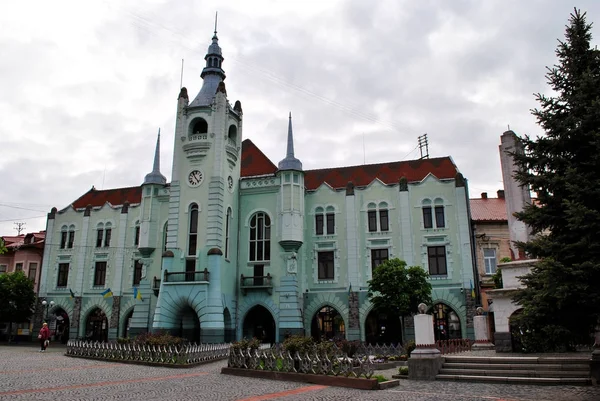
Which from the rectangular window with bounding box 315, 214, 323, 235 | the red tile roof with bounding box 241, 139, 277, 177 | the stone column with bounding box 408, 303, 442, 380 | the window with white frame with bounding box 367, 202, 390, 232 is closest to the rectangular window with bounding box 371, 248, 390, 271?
the window with white frame with bounding box 367, 202, 390, 232

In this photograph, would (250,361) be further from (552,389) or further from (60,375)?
(552,389)

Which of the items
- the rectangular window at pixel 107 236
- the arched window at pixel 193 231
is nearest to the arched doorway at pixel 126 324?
the rectangular window at pixel 107 236

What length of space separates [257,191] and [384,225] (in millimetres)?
9751

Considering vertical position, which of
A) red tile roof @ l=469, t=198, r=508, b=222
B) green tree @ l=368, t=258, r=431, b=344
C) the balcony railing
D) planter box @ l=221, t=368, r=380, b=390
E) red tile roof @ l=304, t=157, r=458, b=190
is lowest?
planter box @ l=221, t=368, r=380, b=390

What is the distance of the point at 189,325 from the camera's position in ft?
114

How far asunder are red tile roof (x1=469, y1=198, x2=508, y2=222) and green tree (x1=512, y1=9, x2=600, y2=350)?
27.3m

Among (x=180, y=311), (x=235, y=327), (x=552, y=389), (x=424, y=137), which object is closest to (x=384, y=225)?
(x=235, y=327)

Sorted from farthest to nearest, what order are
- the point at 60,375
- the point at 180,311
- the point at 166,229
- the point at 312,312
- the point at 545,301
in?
the point at 166,229 → the point at 312,312 → the point at 180,311 → the point at 60,375 → the point at 545,301

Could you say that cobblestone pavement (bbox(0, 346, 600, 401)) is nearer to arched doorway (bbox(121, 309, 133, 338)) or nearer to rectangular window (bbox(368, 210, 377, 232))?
rectangular window (bbox(368, 210, 377, 232))

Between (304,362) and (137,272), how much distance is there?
29006 millimetres

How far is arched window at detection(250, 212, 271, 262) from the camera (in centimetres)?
3700

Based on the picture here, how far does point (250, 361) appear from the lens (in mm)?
17953

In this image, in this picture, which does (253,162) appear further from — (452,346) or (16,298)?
(452,346)

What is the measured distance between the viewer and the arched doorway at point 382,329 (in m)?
34.4
